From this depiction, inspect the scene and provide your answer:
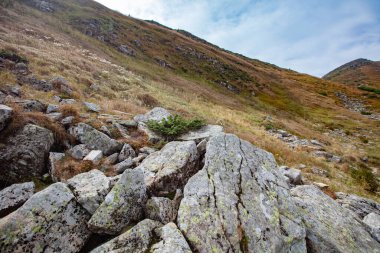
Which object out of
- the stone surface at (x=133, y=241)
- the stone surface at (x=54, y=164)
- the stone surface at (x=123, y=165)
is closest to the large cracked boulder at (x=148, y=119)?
the stone surface at (x=123, y=165)

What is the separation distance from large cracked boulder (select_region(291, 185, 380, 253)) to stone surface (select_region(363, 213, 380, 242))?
0.25 metres

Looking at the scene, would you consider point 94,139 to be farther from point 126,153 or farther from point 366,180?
point 366,180

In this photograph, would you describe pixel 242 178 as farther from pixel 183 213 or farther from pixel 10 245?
pixel 10 245

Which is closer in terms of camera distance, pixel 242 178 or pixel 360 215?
pixel 242 178

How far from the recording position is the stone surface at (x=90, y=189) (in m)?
5.81

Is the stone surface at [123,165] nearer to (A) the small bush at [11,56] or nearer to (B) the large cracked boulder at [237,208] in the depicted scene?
(B) the large cracked boulder at [237,208]

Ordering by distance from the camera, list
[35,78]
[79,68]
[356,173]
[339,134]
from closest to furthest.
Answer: [35,78]
[356,173]
[79,68]
[339,134]

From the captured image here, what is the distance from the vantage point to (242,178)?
735 centimetres

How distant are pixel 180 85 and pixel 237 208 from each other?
113ft

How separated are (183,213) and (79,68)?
853 inches

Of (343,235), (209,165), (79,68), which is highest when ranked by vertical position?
(209,165)

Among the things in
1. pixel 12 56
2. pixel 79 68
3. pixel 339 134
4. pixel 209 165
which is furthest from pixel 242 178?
pixel 339 134

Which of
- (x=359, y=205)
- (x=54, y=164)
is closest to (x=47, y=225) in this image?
(x=54, y=164)

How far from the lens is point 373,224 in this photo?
8.56 m
